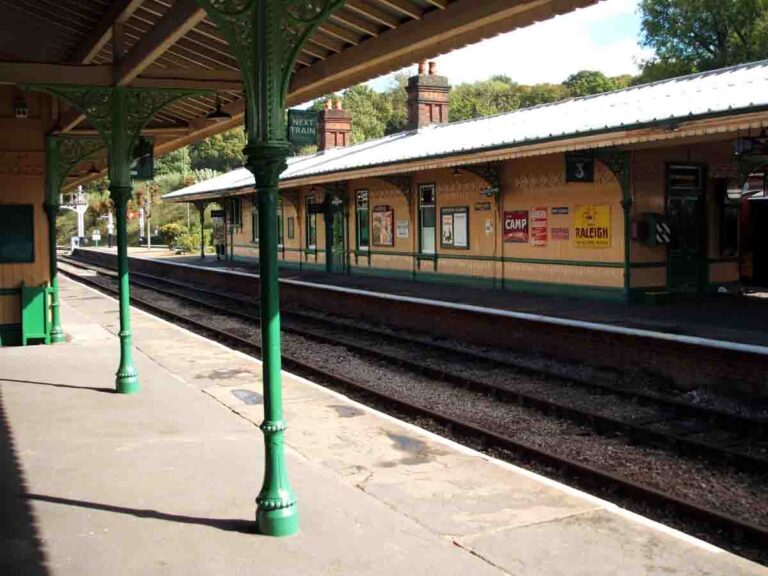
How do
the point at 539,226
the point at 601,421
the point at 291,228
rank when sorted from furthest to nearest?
the point at 291,228, the point at 539,226, the point at 601,421

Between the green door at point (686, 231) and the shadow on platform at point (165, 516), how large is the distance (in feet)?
40.5

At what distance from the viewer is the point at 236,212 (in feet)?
119

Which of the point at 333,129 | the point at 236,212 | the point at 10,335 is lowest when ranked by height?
the point at 10,335

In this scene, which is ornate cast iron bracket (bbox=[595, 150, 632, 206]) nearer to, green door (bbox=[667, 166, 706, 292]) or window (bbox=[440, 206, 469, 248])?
green door (bbox=[667, 166, 706, 292])

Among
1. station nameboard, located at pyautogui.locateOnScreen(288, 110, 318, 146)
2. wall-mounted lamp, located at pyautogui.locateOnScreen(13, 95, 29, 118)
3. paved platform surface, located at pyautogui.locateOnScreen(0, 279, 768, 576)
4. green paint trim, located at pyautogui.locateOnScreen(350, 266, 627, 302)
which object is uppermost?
wall-mounted lamp, located at pyautogui.locateOnScreen(13, 95, 29, 118)

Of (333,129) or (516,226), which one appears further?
(333,129)

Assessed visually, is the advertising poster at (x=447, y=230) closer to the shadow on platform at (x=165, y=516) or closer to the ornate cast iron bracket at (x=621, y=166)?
the ornate cast iron bracket at (x=621, y=166)

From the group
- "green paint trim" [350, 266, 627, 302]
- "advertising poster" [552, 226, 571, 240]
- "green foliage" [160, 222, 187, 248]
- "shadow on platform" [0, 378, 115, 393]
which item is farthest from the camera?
"green foliage" [160, 222, 187, 248]

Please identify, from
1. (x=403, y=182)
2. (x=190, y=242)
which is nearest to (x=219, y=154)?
(x=190, y=242)

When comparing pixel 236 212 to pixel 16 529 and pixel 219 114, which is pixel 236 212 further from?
pixel 16 529

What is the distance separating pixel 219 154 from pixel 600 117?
93.6m

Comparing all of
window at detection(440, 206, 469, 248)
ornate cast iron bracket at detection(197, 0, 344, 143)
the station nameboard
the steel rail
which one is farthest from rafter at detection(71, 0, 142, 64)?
window at detection(440, 206, 469, 248)

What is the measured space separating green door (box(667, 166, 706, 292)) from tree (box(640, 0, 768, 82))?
103 feet

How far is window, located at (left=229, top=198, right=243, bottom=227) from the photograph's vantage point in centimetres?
3566
